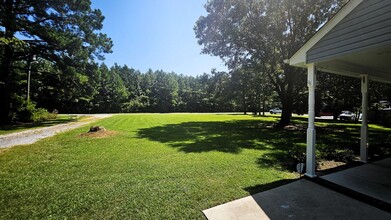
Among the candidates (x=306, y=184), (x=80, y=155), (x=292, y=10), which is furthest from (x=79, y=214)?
(x=292, y=10)

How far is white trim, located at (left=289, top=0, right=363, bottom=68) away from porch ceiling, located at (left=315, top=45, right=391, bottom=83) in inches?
15.4

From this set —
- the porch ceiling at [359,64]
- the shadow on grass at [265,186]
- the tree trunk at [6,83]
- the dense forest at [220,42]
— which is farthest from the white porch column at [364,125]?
the tree trunk at [6,83]

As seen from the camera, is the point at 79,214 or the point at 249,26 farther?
the point at 249,26

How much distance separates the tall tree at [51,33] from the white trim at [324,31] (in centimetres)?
1599

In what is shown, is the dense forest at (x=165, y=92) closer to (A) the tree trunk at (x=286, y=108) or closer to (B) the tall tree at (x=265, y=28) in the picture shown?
(A) the tree trunk at (x=286, y=108)

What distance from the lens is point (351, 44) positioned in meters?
3.73

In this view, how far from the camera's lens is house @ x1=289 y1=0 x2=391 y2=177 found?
333cm

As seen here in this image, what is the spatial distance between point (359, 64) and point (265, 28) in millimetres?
8975

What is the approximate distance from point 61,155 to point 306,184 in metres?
7.57

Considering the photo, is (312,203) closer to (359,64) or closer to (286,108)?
(359,64)

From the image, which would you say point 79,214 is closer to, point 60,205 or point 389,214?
point 60,205

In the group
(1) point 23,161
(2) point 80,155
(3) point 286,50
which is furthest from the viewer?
(3) point 286,50

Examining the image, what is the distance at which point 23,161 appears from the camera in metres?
5.88

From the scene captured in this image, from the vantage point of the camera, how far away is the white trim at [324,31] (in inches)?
149
